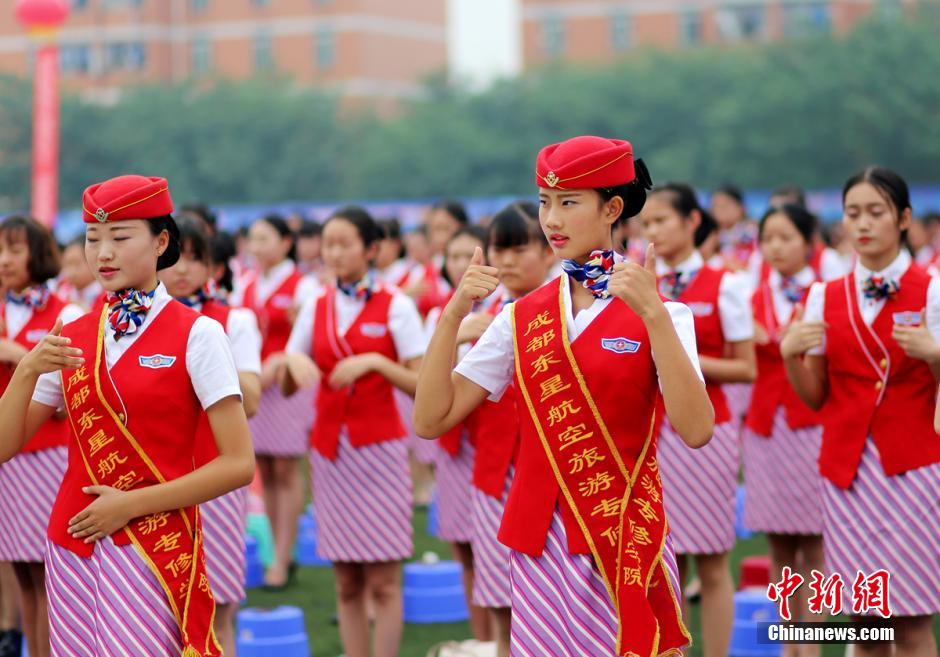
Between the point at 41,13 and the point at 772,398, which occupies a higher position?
the point at 41,13

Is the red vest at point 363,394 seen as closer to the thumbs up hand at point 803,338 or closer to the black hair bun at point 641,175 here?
the thumbs up hand at point 803,338

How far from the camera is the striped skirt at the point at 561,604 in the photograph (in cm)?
377

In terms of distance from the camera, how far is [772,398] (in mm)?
7148

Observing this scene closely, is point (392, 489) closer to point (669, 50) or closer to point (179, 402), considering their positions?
point (179, 402)

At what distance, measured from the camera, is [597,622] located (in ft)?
12.4

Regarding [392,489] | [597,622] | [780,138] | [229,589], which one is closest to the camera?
[597,622]

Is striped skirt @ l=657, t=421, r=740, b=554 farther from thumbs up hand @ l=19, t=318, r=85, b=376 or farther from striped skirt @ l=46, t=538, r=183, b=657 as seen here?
thumbs up hand @ l=19, t=318, r=85, b=376

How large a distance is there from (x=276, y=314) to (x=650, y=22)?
179 feet

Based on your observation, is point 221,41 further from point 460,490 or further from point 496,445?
point 496,445

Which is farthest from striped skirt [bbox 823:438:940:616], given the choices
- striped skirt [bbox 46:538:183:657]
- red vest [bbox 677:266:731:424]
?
striped skirt [bbox 46:538:183:657]

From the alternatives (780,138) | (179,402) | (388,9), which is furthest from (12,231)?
(388,9)

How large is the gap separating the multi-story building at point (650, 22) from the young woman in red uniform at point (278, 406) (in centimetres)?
4726

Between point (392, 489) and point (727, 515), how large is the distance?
1.47m

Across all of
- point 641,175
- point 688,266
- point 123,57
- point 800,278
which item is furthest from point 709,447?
point 123,57
